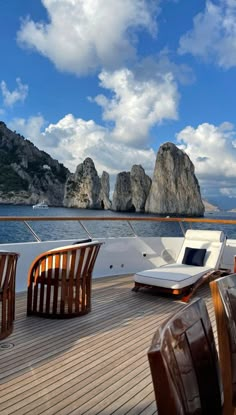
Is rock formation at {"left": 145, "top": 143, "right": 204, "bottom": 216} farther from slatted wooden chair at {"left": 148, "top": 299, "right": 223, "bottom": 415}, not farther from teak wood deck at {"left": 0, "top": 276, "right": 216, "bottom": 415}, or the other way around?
slatted wooden chair at {"left": 148, "top": 299, "right": 223, "bottom": 415}

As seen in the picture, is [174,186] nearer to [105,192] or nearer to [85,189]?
[105,192]

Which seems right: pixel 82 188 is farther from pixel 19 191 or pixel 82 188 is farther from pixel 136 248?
pixel 136 248

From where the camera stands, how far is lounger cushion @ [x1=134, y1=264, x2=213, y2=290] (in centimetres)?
453

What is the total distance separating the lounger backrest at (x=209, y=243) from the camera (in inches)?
213

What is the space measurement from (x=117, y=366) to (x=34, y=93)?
1879 centimetres

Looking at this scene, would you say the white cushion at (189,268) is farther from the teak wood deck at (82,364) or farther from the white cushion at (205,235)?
the teak wood deck at (82,364)

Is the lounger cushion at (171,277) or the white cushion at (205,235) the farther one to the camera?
the white cushion at (205,235)

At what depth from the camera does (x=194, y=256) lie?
18.0 feet

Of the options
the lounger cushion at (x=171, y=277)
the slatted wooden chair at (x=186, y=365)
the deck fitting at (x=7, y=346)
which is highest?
the slatted wooden chair at (x=186, y=365)

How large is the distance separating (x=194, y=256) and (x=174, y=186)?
67771mm

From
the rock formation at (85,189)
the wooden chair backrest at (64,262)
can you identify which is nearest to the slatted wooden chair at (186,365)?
the wooden chair backrest at (64,262)

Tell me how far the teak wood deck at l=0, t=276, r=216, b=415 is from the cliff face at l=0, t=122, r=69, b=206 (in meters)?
68.9

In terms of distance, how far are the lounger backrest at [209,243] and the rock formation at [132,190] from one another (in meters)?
72.1

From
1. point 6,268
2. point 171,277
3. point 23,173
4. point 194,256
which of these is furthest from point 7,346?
point 23,173
